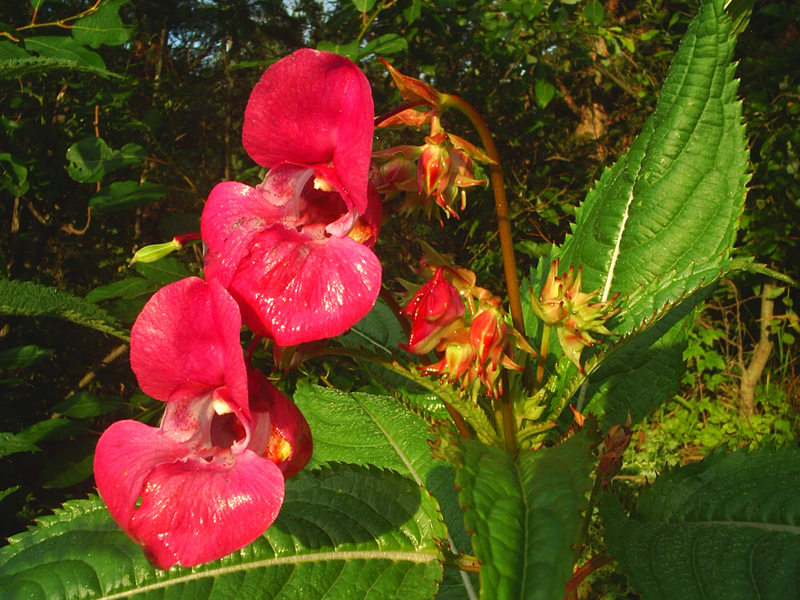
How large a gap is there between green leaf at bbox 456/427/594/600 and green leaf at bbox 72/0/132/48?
4.78ft

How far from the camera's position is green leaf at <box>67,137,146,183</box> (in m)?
1.75

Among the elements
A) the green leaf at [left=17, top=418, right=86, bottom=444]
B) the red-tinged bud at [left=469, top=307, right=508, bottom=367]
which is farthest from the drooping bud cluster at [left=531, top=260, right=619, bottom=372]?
the green leaf at [left=17, top=418, right=86, bottom=444]

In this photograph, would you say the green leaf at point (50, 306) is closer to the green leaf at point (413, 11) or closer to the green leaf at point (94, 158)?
the green leaf at point (94, 158)

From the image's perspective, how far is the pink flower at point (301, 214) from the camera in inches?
21.9

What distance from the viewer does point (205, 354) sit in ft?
2.03

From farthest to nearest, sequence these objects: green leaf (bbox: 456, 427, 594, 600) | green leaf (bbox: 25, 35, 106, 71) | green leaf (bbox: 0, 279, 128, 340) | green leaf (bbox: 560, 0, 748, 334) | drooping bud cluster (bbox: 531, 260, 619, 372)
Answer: green leaf (bbox: 25, 35, 106, 71)
green leaf (bbox: 0, 279, 128, 340)
green leaf (bbox: 560, 0, 748, 334)
drooping bud cluster (bbox: 531, 260, 619, 372)
green leaf (bbox: 456, 427, 594, 600)

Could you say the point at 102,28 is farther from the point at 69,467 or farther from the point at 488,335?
the point at 488,335

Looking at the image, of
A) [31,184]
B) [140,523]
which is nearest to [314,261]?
[140,523]

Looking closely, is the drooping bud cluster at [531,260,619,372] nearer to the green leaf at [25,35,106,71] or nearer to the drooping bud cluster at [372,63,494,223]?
the drooping bud cluster at [372,63,494,223]

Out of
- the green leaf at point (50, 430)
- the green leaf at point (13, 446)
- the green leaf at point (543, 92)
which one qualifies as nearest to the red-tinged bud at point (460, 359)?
the green leaf at point (13, 446)

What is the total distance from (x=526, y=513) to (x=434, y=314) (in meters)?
0.22

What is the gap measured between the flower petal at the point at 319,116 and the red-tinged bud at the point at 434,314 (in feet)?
0.42

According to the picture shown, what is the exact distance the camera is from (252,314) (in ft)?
1.84

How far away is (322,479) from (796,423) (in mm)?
3452
